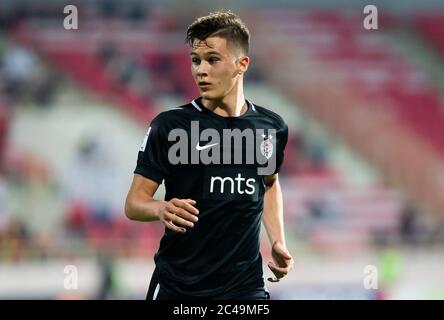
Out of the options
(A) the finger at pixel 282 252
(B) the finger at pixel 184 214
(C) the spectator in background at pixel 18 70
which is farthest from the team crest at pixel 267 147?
(C) the spectator in background at pixel 18 70

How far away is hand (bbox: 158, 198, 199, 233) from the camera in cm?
339

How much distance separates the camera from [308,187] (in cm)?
1145

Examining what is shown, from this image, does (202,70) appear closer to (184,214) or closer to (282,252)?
(184,214)

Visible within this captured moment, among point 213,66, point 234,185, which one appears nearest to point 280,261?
point 234,185

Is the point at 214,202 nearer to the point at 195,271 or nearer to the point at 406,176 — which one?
the point at 195,271

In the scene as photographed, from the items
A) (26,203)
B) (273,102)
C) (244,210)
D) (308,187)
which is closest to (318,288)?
(308,187)

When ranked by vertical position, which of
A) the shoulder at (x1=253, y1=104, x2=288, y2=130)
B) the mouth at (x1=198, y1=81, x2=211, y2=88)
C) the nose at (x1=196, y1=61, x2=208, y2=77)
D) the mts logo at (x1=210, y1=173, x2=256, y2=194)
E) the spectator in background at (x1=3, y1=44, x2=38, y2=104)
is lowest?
the mts logo at (x1=210, y1=173, x2=256, y2=194)

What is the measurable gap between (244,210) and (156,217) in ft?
1.39

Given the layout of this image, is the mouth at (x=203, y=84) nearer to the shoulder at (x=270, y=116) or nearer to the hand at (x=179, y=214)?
the shoulder at (x=270, y=116)

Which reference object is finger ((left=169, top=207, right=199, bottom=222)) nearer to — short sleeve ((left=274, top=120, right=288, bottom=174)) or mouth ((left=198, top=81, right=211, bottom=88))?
mouth ((left=198, top=81, right=211, bottom=88))

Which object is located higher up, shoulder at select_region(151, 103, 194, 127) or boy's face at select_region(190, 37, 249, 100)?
boy's face at select_region(190, 37, 249, 100)

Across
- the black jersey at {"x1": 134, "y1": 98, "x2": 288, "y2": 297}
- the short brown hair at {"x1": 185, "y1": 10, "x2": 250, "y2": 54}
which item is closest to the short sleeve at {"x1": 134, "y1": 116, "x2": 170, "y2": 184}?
the black jersey at {"x1": 134, "y1": 98, "x2": 288, "y2": 297}
